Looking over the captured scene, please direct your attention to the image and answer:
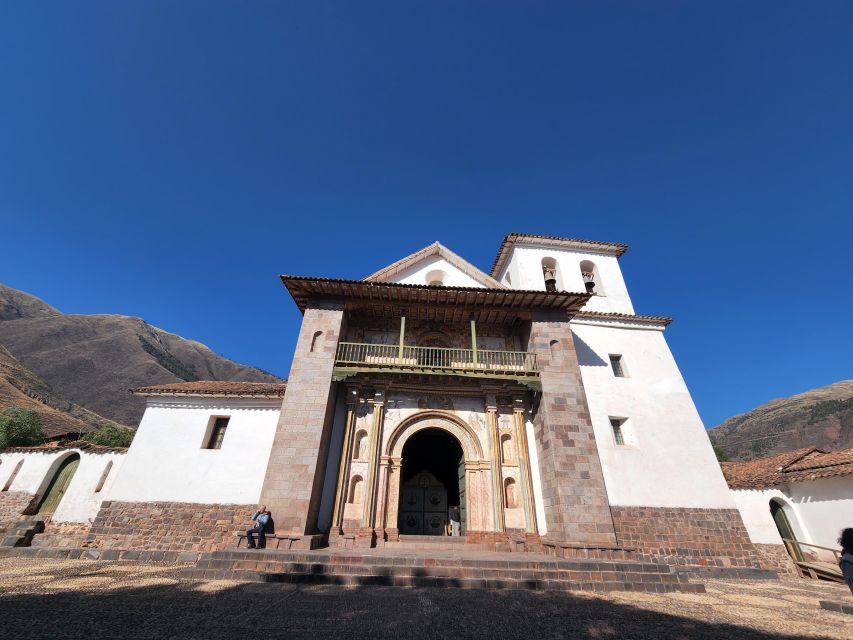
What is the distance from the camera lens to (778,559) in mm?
10805

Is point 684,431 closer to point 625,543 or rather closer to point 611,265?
point 625,543

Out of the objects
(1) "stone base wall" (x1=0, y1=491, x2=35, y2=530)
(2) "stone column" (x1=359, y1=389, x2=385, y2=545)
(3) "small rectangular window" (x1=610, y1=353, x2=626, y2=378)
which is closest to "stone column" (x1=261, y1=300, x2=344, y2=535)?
(2) "stone column" (x1=359, y1=389, x2=385, y2=545)

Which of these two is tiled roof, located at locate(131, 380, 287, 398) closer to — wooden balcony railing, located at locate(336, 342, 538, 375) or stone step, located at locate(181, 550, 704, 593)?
wooden balcony railing, located at locate(336, 342, 538, 375)

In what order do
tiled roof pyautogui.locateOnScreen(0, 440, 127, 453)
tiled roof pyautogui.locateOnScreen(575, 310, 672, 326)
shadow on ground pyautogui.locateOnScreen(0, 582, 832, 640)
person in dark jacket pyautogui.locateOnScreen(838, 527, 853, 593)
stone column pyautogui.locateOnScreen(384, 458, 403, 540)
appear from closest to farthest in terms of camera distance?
1. shadow on ground pyautogui.locateOnScreen(0, 582, 832, 640)
2. person in dark jacket pyautogui.locateOnScreen(838, 527, 853, 593)
3. stone column pyautogui.locateOnScreen(384, 458, 403, 540)
4. tiled roof pyautogui.locateOnScreen(0, 440, 127, 453)
5. tiled roof pyautogui.locateOnScreen(575, 310, 672, 326)

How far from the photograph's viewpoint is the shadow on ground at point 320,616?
4082mm

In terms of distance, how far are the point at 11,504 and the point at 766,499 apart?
24.9 m

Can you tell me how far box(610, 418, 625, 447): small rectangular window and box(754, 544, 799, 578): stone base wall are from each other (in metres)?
4.62

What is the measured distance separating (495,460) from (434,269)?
26.0 ft

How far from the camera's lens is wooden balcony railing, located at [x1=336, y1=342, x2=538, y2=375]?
1158cm

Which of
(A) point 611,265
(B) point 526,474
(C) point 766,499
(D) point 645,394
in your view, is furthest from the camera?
(A) point 611,265

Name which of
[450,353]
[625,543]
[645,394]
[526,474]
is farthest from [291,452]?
[645,394]

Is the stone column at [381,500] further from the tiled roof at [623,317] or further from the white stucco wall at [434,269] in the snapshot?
the tiled roof at [623,317]

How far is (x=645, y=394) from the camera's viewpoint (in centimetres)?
1259

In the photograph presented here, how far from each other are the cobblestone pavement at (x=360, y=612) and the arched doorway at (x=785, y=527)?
20.5 feet
